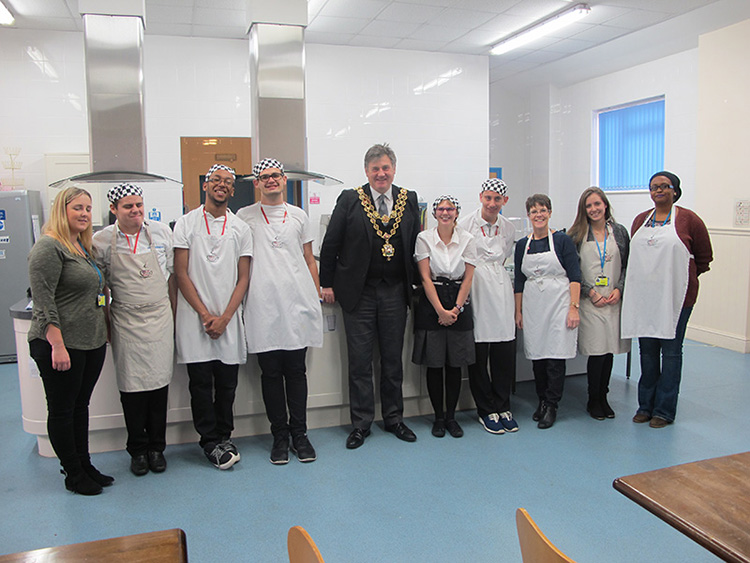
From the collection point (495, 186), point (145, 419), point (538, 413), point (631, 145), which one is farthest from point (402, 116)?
point (145, 419)

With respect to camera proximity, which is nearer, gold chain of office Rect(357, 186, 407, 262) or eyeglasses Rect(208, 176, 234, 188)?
eyeglasses Rect(208, 176, 234, 188)

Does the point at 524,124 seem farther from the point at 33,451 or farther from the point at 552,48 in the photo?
the point at 33,451

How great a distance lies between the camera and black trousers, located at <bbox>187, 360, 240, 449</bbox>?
2.93m

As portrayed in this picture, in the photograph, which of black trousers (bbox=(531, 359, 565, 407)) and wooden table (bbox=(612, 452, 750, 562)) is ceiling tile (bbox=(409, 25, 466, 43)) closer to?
black trousers (bbox=(531, 359, 565, 407))

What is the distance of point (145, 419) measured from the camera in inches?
114

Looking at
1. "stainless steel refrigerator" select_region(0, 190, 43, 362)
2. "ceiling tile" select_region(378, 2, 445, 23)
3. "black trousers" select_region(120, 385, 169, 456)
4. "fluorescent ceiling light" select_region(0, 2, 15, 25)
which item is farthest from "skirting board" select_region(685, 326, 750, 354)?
"fluorescent ceiling light" select_region(0, 2, 15, 25)

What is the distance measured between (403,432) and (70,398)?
1.67 m

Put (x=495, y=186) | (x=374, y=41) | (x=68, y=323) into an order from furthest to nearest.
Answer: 1. (x=374, y=41)
2. (x=495, y=186)
3. (x=68, y=323)

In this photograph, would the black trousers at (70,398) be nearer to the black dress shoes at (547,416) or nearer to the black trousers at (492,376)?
the black trousers at (492,376)

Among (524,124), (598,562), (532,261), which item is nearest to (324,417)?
(532,261)

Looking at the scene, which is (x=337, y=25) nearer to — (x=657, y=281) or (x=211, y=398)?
(x=657, y=281)

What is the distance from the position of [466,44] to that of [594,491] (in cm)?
497

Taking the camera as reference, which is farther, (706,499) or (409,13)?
(409,13)

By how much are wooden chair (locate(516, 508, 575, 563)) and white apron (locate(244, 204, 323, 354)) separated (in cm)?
200
